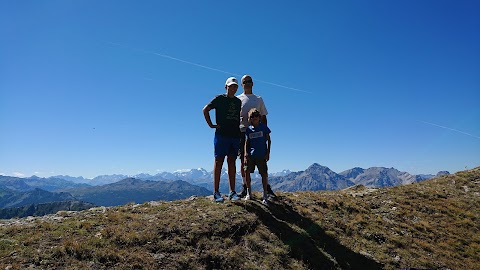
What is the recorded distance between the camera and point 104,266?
7.58m

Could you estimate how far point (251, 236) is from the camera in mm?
10344

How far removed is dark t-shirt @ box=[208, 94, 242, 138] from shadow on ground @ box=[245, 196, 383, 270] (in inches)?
129

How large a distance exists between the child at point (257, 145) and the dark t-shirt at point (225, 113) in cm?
67

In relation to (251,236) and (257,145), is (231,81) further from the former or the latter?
(251,236)

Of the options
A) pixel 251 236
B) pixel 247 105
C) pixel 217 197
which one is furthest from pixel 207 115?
pixel 251 236

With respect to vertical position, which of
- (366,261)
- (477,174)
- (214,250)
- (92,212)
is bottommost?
(366,261)

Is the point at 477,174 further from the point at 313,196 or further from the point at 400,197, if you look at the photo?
the point at 313,196

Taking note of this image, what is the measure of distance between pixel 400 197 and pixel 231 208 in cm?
1183

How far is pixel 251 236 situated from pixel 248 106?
16.9 feet

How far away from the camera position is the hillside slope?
26.6 feet

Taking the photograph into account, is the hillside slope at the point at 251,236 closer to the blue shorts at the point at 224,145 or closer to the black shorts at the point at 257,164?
the black shorts at the point at 257,164

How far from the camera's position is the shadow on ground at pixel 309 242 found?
33.2ft

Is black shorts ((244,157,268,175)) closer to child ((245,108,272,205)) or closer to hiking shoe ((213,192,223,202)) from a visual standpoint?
child ((245,108,272,205))

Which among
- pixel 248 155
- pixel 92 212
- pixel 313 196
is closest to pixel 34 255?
pixel 92 212
